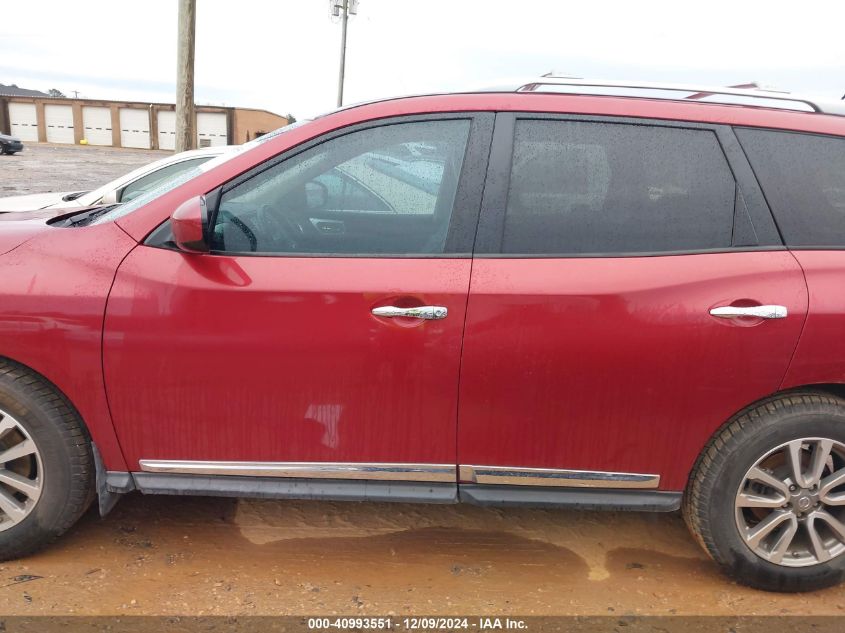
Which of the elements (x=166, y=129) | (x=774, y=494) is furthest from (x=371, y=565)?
(x=166, y=129)

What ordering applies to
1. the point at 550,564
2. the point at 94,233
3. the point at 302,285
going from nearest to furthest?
the point at 302,285 < the point at 94,233 < the point at 550,564

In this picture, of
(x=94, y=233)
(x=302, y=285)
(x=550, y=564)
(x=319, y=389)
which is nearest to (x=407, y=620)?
(x=550, y=564)

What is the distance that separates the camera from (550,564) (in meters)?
2.79

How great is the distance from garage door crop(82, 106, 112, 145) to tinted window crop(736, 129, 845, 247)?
5106 cm

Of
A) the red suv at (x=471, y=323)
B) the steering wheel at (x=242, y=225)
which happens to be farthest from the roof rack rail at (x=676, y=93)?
the steering wheel at (x=242, y=225)

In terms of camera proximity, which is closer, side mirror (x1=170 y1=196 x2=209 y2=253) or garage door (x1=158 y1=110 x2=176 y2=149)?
side mirror (x1=170 y1=196 x2=209 y2=253)

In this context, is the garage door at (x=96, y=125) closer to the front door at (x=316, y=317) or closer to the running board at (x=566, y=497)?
the front door at (x=316, y=317)

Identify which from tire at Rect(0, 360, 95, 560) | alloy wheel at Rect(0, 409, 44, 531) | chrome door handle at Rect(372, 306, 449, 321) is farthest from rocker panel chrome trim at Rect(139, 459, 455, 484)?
chrome door handle at Rect(372, 306, 449, 321)

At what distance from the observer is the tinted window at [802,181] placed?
246 centimetres

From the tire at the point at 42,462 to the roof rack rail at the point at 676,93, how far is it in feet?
6.97

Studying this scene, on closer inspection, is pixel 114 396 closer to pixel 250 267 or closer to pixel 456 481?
pixel 250 267

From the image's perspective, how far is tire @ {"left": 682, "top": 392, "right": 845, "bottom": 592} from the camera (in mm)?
2451

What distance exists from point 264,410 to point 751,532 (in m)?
1.92

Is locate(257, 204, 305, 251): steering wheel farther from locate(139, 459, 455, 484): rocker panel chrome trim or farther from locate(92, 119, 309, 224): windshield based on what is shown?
locate(139, 459, 455, 484): rocker panel chrome trim
